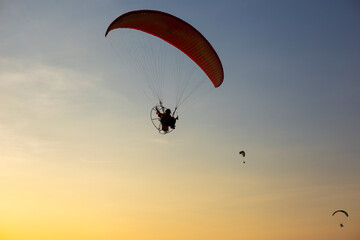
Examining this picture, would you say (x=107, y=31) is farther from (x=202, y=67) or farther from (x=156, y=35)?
(x=202, y=67)

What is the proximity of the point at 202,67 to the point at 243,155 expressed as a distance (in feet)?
37.1

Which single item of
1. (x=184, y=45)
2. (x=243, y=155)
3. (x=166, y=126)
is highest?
(x=184, y=45)

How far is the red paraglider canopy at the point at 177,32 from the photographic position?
32.1 m

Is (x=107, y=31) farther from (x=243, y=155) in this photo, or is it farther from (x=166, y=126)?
(x=243, y=155)

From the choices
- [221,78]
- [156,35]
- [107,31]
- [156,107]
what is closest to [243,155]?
[221,78]

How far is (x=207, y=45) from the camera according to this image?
3403cm

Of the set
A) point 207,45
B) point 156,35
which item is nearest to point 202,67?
point 207,45

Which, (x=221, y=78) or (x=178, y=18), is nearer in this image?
(x=178, y=18)

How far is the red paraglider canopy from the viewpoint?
105ft

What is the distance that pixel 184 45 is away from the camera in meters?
34.5

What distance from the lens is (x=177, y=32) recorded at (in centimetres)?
3341

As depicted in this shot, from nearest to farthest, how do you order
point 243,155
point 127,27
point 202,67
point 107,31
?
1. point 107,31
2. point 127,27
3. point 202,67
4. point 243,155

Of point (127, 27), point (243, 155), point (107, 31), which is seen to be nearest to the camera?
point (107, 31)

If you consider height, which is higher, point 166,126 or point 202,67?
point 202,67
